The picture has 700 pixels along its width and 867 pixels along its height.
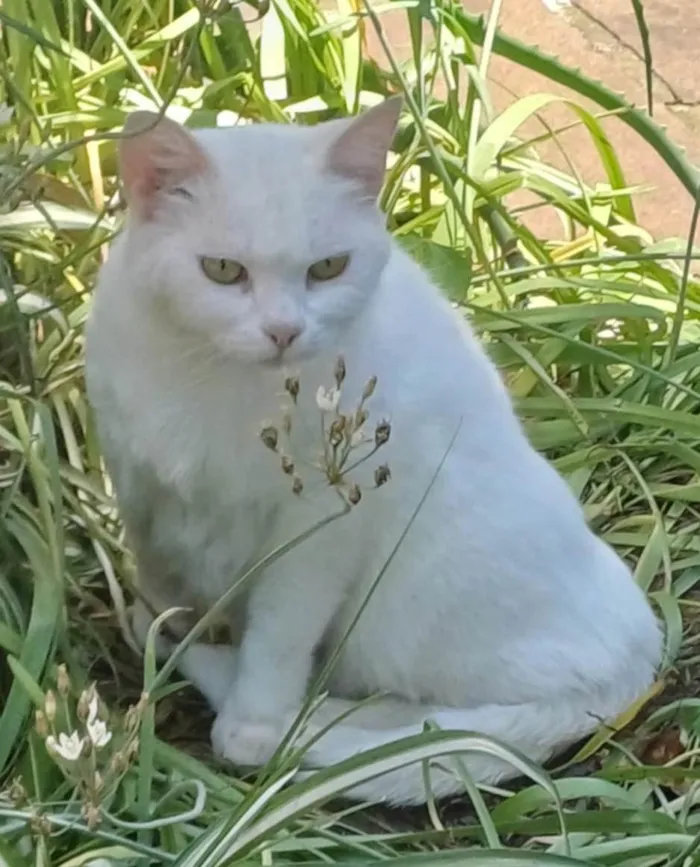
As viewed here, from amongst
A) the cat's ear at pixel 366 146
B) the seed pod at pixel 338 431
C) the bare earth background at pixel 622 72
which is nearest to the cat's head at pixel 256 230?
the cat's ear at pixel 366 146

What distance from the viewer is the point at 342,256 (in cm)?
85

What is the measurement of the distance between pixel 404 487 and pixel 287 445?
103mm

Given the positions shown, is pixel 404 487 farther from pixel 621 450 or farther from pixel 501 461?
pixel 621 450

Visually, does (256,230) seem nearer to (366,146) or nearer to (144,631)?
(366,146)

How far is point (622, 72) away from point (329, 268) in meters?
1.40

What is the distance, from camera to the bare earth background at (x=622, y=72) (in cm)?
186

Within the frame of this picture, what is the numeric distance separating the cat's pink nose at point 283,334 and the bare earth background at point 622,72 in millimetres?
1009

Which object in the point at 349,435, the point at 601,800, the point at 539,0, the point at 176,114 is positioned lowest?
the point at 601,800

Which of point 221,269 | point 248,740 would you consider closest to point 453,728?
point 248,740

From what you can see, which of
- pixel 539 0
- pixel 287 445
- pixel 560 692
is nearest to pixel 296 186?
pixel 287 445

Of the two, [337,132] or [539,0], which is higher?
[337,132]

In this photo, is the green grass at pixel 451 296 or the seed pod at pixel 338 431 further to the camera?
the green grass at pixel 451 296

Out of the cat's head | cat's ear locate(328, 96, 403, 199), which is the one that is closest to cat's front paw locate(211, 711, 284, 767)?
the cat's head

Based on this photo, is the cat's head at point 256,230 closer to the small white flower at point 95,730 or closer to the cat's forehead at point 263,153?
the cat's forehead at point 263,153
